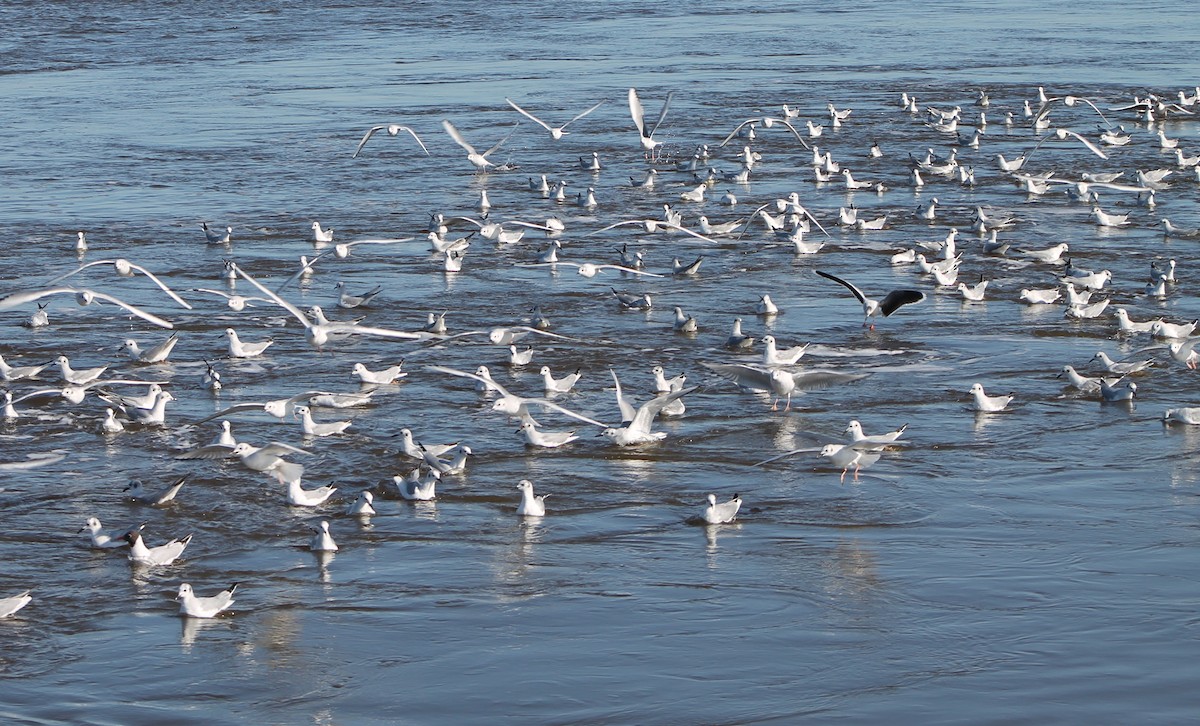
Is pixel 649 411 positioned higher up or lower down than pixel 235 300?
higher up

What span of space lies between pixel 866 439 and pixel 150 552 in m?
4.97

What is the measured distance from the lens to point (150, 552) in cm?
1191

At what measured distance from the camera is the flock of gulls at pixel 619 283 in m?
14.2

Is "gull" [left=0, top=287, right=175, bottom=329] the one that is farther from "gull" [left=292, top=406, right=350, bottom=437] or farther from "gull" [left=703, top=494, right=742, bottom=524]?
"gull" [left=703, top=494, right=742, bottom=524]

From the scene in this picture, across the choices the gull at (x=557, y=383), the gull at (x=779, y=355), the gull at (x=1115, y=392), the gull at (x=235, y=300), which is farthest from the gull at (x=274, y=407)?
the gull at (x=1115, y=392)

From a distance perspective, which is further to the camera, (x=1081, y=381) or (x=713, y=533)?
(x=1081, y=381)

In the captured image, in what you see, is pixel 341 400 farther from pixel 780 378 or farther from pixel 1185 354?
pixel 1185 354

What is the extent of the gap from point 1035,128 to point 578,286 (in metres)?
14.9

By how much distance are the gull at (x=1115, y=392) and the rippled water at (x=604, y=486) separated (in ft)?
0.35

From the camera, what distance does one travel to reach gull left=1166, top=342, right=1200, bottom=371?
16.5 m

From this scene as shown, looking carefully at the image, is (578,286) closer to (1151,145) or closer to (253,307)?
(253,307)

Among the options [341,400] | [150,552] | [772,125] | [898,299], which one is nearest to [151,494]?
[150,552]

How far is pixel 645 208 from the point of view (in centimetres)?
2570

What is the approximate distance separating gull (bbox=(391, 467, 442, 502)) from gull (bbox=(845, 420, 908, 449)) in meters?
2.94
